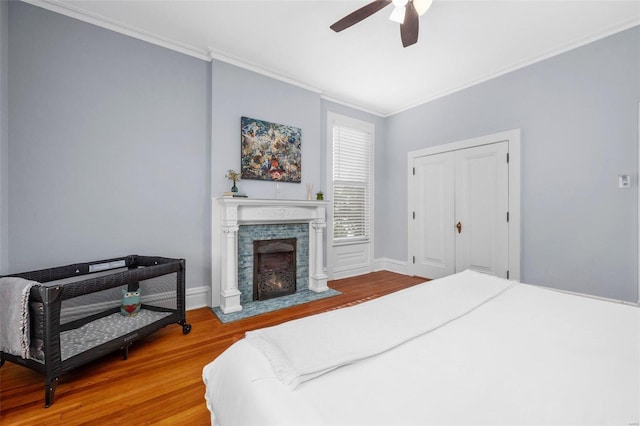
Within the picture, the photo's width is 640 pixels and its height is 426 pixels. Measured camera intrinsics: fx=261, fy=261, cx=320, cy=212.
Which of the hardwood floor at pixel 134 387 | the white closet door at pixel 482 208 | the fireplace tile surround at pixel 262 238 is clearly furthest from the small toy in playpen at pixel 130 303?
the white closet door at pixel 482 208

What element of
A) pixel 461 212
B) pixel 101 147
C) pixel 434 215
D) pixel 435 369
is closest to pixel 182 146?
pixel 101 147

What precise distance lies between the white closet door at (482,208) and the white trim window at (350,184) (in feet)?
4.80

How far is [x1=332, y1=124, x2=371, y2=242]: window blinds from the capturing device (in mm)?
4387

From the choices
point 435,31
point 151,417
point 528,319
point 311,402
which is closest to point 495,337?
point 528,319

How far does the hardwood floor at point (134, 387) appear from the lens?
1.45 meters

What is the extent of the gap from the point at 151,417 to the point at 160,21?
3.33 m

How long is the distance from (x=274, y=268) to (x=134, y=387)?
1907mm

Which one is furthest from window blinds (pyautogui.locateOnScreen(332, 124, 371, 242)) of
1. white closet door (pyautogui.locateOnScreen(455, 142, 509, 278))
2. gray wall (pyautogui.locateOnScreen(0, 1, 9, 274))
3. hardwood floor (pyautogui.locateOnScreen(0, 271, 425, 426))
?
gray wall (pyautogui.locateOnScreen(0, 1, 9, 274))

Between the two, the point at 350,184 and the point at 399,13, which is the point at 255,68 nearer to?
the point at 399,13

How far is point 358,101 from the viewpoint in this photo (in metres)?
4.45

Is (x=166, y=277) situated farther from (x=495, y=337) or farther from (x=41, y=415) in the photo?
(x=495, y=337)

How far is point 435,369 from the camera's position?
34.5 inches

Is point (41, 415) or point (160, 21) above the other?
point (160, 21)

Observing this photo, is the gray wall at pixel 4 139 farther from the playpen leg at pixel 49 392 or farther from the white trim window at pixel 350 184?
the white trim window at pixel 350 184
